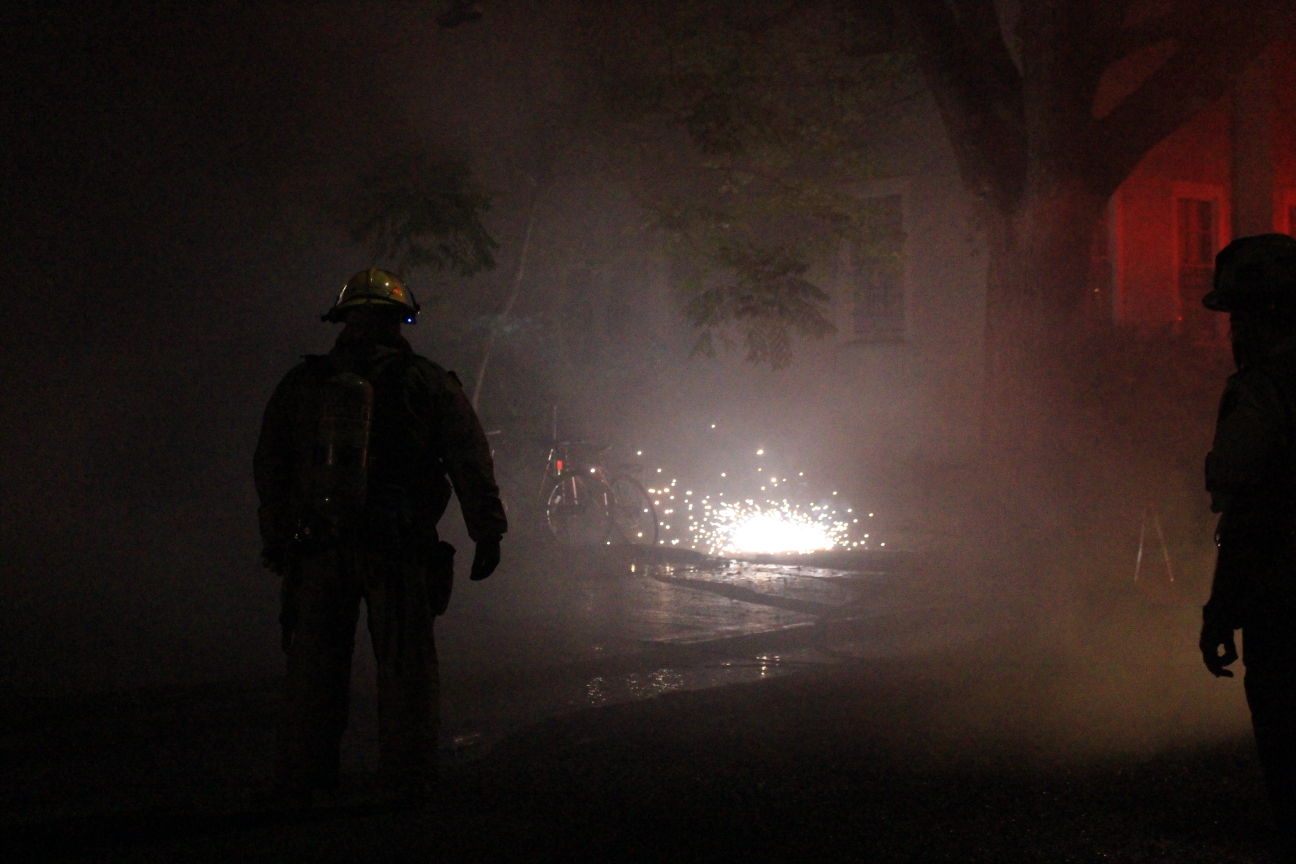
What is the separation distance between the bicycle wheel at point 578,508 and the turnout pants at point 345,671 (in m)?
7.65

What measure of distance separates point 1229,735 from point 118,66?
1282 centimetres

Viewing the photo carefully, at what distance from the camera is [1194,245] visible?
16.7 m

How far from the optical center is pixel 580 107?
48.1ft

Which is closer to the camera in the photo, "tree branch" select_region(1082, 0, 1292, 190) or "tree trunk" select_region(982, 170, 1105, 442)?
"tree branch" select_region(1082, 0, 1292, 190)

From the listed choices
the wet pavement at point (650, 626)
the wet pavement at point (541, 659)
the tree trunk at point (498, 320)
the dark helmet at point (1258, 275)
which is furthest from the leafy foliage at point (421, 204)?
the dark helmet at point (1258, 275)

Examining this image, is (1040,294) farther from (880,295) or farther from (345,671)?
(345,671)

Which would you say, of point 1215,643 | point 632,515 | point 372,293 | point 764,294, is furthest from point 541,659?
point 764,294

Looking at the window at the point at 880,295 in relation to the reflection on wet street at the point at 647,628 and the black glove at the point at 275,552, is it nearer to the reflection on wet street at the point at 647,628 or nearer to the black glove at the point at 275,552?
the reflection on wet street at the point at 647,628

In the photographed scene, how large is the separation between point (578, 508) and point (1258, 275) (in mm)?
9158

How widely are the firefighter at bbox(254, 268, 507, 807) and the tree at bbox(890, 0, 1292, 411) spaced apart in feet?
24.9

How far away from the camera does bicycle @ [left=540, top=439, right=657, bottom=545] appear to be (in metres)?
12.3

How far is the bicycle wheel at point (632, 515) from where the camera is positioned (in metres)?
12.5

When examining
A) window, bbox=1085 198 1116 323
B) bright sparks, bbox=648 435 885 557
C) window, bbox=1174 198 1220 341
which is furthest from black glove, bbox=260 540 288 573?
window, bbox=1174 198 1220 341

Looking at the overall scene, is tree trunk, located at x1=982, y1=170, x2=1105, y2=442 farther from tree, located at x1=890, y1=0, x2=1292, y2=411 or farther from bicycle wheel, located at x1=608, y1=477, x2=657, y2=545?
bicycle wheel, located at x1=608, y1=477, x2=657, y2=545
